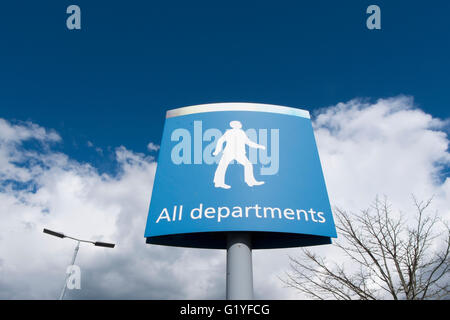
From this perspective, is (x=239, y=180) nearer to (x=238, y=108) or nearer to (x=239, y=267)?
(x=239, y=267)

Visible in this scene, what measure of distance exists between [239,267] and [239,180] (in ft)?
7.59

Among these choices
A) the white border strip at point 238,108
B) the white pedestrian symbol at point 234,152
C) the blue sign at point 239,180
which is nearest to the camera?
the blue sign at point 239,180

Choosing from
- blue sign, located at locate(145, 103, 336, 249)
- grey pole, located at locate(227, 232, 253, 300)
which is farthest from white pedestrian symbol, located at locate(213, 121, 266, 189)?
grey pole, located at locate(227, 232, 253, 300)

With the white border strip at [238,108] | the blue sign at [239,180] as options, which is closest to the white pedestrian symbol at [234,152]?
the blue sign at [239,180]

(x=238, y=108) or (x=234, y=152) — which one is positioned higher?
(x=238, y=108)

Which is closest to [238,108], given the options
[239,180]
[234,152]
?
[234,152]

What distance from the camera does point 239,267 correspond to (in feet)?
27.8

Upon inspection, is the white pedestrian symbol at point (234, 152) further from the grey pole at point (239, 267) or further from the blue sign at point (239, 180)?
the grey pole at point (239, 267)

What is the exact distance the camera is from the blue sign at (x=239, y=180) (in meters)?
8.34

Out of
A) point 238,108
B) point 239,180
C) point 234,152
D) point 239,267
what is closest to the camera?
point 239,267

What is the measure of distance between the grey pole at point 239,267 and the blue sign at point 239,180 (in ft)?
1.68

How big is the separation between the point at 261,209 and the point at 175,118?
421 centimetres
